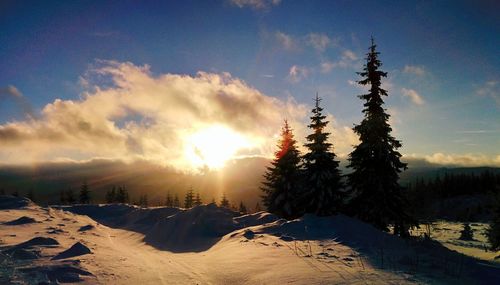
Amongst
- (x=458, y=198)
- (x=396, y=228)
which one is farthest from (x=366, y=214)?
(x=458, y=198)

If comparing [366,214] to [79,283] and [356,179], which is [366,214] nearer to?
[356,179]

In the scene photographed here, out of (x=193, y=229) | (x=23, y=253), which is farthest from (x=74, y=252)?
(x=193, y=229)

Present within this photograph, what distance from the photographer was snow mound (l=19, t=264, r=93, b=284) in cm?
841

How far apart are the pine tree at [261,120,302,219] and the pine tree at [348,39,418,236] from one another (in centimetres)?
886

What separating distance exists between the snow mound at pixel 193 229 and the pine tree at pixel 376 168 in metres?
9.93

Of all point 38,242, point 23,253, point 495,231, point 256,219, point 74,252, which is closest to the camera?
point 23,253

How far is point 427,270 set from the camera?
9562 millimetres

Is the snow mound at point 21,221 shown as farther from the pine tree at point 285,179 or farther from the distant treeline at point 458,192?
the distant treeline at point 458,192

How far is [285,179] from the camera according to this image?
115 ft

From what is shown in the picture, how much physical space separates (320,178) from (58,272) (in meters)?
23.5

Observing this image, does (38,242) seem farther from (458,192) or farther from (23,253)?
(458,192)

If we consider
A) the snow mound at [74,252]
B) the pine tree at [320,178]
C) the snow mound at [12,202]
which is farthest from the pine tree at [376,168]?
the snow mound at [12,202]

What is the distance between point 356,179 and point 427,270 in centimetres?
1721

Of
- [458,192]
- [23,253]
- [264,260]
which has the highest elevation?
[458,192]
